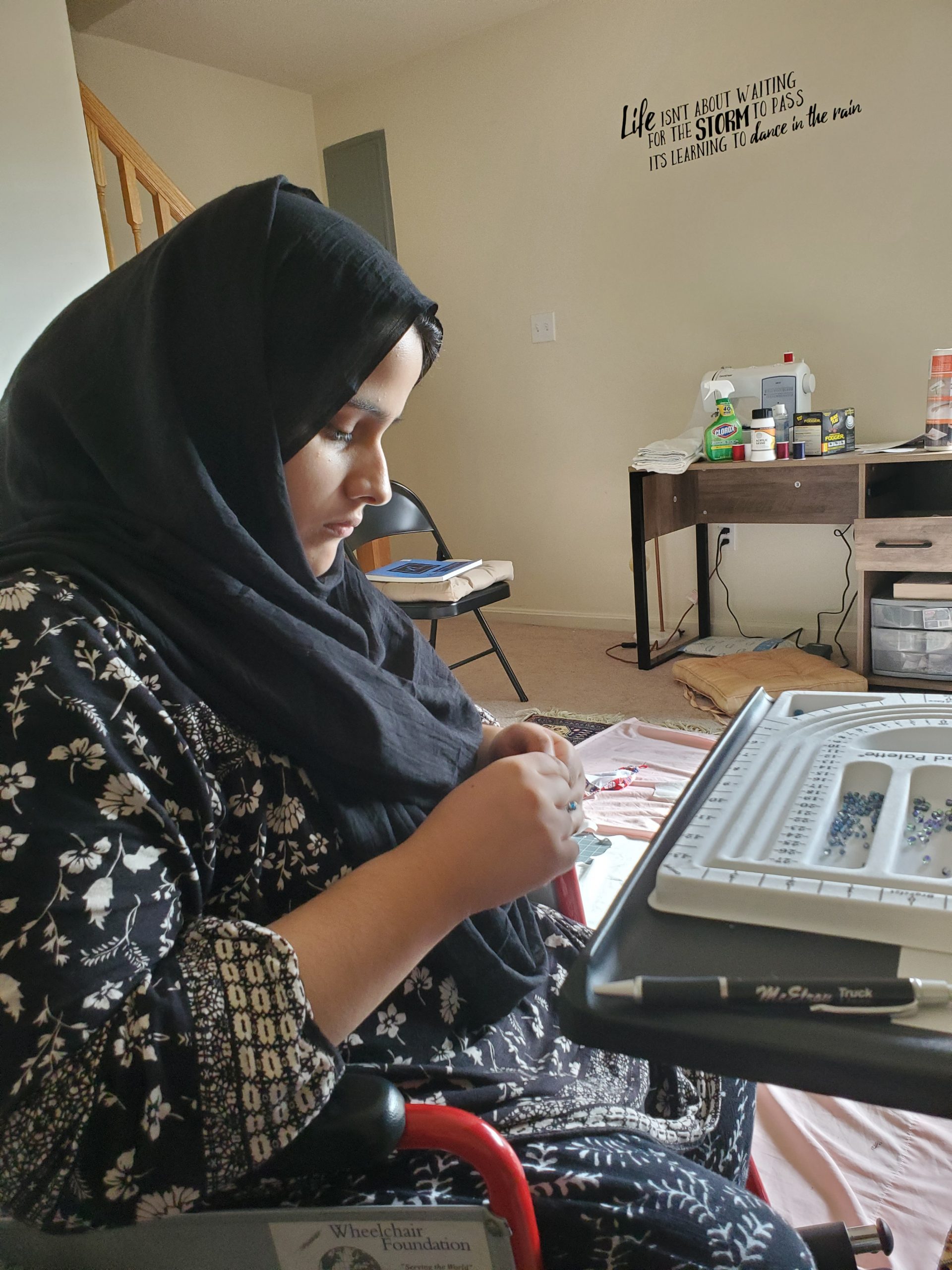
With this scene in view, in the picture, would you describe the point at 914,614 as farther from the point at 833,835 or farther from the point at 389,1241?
the point at 389,1241

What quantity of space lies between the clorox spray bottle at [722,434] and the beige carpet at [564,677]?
782 millimetres

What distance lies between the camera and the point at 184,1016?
50cm

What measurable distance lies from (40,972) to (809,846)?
0.43 metres

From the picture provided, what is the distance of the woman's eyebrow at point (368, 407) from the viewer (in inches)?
28.7

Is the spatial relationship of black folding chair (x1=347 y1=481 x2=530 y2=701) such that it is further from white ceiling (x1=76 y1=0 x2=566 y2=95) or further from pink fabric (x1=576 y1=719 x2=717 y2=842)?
white ceiling (x1=76 y1=0 x2=566 y2=95)

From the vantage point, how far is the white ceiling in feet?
10.9

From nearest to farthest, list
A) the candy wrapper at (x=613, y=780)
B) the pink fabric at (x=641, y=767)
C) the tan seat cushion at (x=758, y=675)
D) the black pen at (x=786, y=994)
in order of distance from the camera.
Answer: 1. the black pen at (x=786, y=994)
2. the pink fabric at (x=641, y=767)
3. the candy wrapper at (x=613, y=780)
4. the tan seat cushion at (x=758, y=675)

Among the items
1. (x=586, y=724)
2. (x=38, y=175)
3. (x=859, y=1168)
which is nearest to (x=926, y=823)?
(x=859, y=1168)

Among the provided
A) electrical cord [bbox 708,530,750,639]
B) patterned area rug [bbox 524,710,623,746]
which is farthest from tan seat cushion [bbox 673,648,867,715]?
electrical cord [bbox 708,530,750,639]

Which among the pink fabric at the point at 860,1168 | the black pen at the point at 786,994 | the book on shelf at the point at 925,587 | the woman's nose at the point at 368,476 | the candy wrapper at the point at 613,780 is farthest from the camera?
the book on shelf at the point at 925,587

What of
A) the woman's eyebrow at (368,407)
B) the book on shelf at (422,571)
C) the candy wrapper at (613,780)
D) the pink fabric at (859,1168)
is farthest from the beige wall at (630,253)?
the woman's eyebrow at (368,407)

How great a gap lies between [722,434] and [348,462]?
2456mm

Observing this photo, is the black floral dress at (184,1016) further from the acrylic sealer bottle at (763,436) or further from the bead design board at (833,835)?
the acrylic sealer bottle at (763,436)

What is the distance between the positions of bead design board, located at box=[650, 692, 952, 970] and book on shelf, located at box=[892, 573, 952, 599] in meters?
2.10
